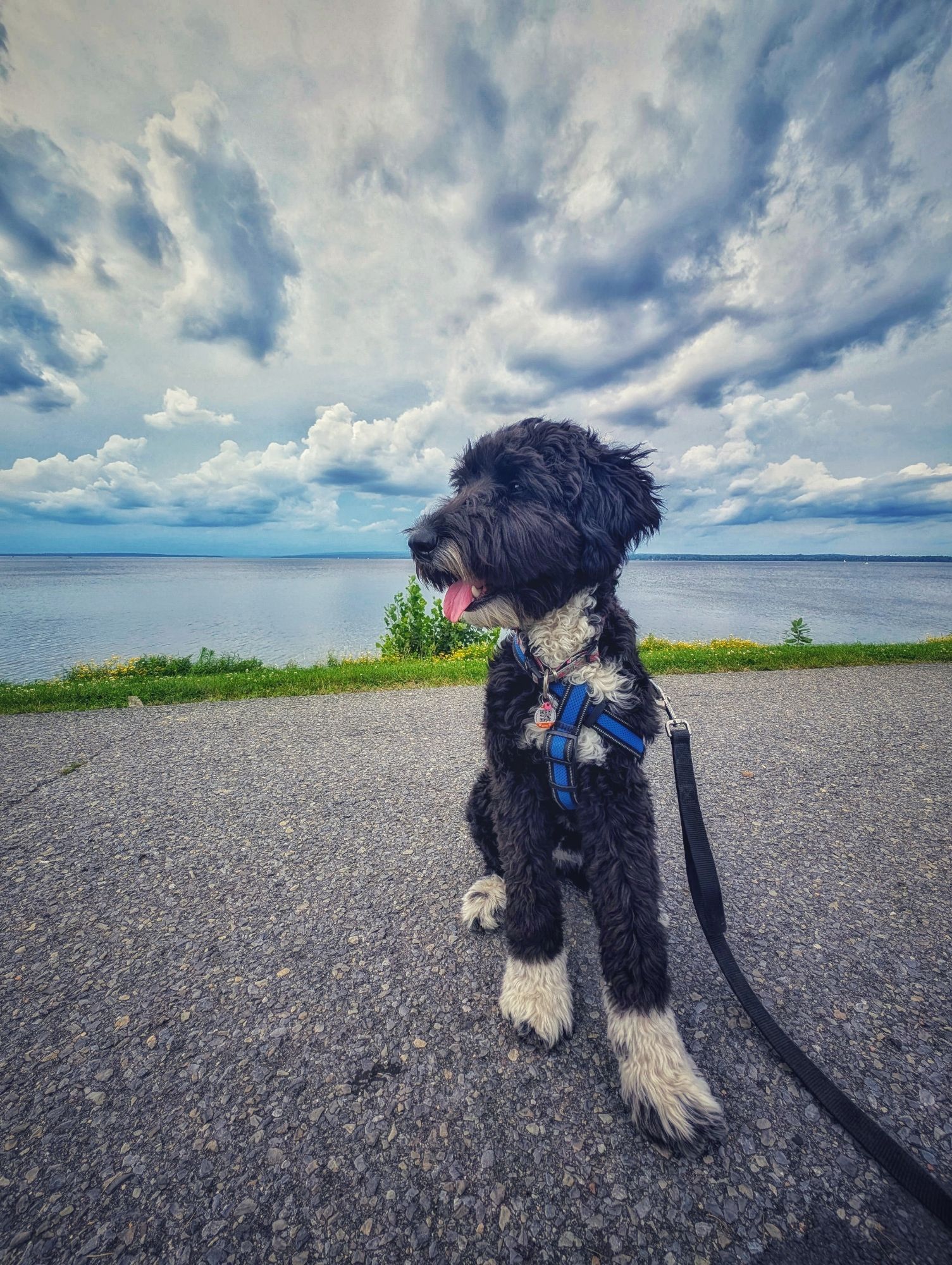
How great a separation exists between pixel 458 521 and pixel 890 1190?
2971 millimetres

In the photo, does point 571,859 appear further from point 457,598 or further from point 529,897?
point 457,598

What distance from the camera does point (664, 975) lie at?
2.02 meters

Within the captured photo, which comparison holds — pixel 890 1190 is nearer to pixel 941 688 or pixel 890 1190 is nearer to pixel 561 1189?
pixel 561 1189

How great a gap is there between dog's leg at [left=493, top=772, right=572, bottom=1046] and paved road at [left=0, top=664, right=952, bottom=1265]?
8.5 inches

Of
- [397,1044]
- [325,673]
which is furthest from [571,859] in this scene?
[325,673]

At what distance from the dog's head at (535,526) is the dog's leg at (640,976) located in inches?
38.6

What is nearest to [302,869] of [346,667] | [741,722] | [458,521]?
[458,521]

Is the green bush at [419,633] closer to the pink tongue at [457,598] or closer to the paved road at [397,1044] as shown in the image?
the paved road at [397,1044]

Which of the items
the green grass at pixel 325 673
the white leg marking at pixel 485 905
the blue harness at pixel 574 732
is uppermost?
the blue harness at pixel 574 732

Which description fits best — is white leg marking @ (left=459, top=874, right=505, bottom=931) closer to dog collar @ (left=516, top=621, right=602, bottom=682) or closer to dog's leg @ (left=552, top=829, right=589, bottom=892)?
dog's leg @ (left=552, top=829, right=589, bottom=892)

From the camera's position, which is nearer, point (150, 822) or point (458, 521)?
point (458, 521)

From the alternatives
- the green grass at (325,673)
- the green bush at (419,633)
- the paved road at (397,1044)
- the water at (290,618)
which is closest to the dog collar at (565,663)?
the paved road at (397,1044)

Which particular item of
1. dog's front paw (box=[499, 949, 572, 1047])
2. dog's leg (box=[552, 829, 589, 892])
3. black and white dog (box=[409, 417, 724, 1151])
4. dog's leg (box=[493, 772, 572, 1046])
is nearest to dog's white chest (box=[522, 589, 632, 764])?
black and white dog (box=[409, 417, 724, 1151])

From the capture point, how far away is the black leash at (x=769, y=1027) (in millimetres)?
1486
